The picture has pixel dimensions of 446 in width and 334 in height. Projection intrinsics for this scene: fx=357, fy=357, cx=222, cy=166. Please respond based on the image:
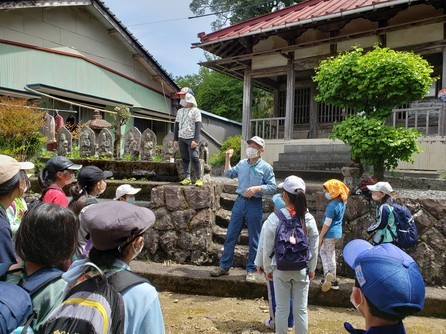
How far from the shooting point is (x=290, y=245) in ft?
10.5

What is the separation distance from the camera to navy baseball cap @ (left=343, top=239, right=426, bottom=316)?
1342 millimetres

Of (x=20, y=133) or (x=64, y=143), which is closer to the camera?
(x=20, y=133)

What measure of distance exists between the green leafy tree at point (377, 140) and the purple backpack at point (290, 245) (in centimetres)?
285

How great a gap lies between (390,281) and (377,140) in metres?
4.51

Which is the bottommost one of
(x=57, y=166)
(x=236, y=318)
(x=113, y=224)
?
(x=236, y=318)

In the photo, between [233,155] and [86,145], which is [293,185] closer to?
[86,145]

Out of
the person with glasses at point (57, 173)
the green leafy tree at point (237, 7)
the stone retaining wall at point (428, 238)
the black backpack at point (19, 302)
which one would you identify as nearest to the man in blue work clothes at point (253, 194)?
the stone retaining wall at point (428, 238)

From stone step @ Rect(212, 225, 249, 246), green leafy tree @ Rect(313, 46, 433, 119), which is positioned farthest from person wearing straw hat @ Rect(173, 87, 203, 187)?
green leafy tree @ Rect(313, 46, 433, 119)

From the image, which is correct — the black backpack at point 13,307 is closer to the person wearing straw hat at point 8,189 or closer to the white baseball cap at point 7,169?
the person wearing straw hat at point 8,189

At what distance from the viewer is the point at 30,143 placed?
8383mm

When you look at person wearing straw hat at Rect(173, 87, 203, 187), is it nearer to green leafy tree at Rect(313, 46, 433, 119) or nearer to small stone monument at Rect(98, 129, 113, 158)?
green leafy tree at Rect(313, 46, 433, 119)

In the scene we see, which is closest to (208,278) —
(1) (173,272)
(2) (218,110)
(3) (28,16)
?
(1) (173,272)

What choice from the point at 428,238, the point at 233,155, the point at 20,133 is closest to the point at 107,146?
the point at 20,133

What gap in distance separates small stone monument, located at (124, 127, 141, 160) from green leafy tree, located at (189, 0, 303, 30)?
574 inches
